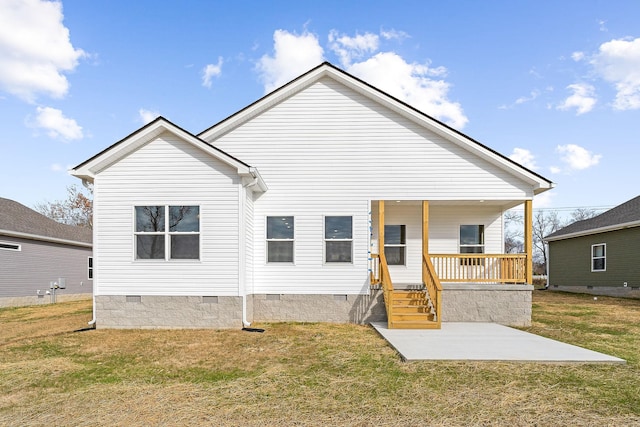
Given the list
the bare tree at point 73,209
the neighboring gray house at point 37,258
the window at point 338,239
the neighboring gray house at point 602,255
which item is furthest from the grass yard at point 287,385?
the bare tree at point 73,209

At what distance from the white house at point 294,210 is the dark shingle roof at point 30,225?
10.9 meters

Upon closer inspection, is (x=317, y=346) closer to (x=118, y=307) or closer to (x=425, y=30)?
(x=118, y=307)

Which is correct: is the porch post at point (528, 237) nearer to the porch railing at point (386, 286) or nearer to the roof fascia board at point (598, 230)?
the porch railing at point (386, 286)

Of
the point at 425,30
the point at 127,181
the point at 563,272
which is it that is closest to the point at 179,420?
the point at 127,181

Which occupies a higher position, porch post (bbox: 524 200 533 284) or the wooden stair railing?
porch post (bbox: 524 200 533 284)

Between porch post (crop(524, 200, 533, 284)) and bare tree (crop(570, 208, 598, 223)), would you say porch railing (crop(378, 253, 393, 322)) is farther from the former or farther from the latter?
bare tree (crop(570, 208, 598, 223))

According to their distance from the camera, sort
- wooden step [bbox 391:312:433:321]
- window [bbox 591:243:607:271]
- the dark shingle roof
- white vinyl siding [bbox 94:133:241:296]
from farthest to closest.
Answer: window [bbox 591:243:607:271], the dark shingle roof, wooden step [bbox 391:312:433:321], white vinyl siding [bbox 94:133:241:296]

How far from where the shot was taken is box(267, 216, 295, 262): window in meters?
11.1

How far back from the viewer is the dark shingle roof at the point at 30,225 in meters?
17.5

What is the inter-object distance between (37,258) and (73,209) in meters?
27.3

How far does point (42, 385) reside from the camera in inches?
215

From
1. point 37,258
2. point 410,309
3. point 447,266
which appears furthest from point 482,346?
point 37,258

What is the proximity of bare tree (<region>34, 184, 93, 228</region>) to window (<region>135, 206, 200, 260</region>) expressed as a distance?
3732cm

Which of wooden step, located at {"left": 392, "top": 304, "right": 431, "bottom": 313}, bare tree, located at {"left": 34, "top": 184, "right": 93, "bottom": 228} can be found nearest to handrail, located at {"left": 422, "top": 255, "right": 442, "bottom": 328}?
wooden step, located at {"left": 392, "top": 304, "right": 431, "bottom": 313}
